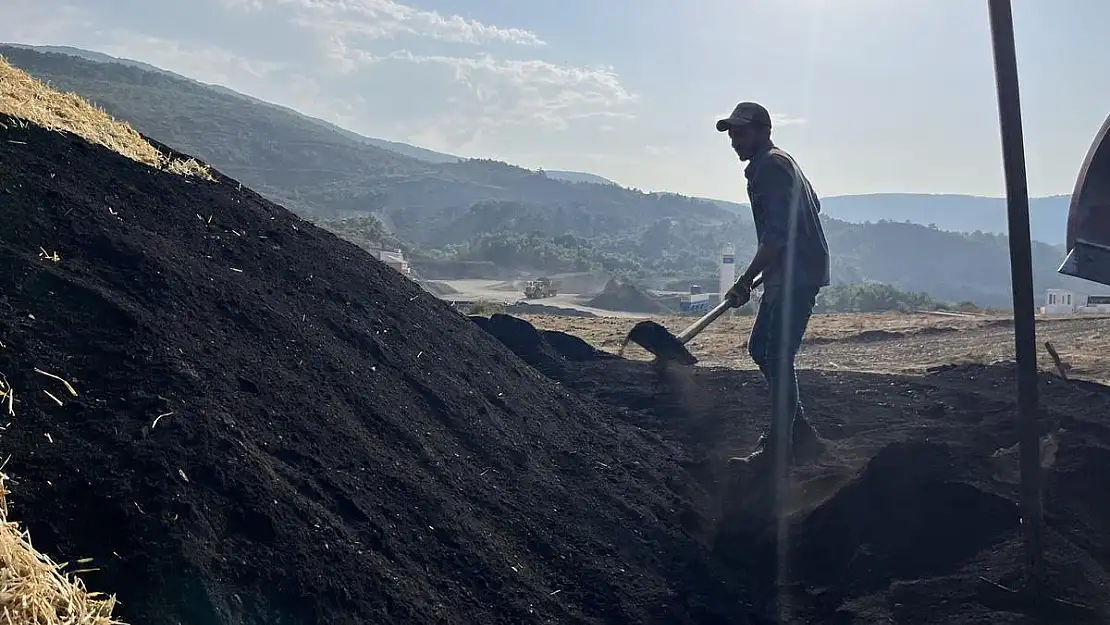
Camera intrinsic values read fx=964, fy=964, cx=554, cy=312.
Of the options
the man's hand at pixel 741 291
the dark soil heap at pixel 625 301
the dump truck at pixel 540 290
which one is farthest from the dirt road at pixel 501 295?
the man's hand at pixel 741 291

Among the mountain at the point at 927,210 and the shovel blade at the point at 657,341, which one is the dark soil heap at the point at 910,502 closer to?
the shovel blade at the point at 657,341

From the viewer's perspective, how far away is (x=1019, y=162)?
3734 millimetres

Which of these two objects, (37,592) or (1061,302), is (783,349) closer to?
(37,592)

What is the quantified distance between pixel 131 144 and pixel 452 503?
10.9ft

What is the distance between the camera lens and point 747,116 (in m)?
5.40

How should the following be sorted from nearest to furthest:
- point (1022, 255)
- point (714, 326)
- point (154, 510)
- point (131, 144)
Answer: point (154, 510), point (1022, 255), point (131, 144), point (714, 326)

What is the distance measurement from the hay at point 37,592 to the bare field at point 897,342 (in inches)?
393

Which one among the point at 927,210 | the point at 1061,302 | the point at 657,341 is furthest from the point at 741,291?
the point at 927,210

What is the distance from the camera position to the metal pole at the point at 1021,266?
3711 millimetres

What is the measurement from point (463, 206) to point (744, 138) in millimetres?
93047

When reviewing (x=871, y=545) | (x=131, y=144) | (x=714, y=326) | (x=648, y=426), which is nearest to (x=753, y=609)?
(x=871, y=545)

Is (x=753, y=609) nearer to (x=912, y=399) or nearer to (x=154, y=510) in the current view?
(x=154, y=510)

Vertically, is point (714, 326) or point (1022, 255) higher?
point (1022, 255)

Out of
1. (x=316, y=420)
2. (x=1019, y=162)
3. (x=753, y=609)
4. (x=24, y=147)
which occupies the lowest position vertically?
(x=753, y=609)
